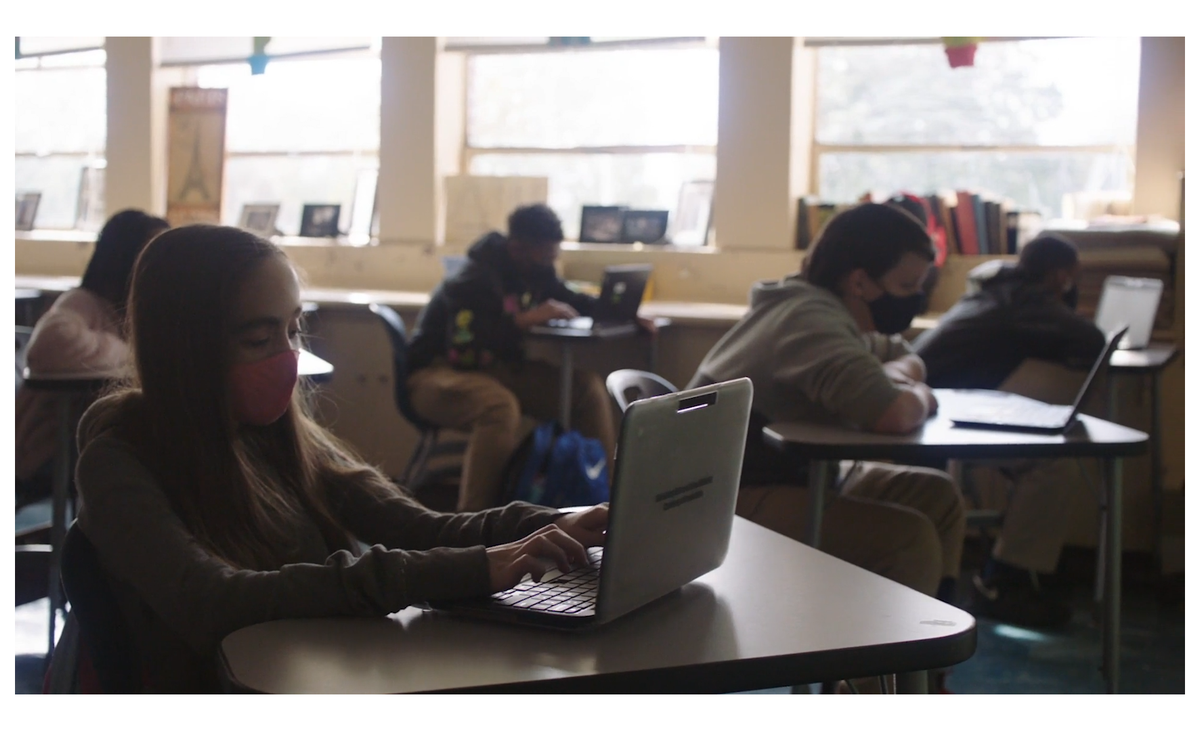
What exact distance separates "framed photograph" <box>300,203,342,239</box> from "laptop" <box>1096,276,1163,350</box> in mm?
3536

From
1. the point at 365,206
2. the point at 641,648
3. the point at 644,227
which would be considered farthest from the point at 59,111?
the point at 641,648

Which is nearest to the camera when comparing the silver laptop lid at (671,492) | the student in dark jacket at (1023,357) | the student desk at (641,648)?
the student desk at (641,648)

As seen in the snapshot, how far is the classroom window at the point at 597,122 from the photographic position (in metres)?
5.48

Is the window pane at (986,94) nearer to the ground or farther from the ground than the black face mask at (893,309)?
farther from the ground

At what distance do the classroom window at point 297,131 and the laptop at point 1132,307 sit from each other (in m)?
3.42

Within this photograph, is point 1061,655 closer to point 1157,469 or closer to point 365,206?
point 1157,469

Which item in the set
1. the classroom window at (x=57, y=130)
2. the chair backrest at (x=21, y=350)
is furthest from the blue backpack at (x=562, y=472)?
the classroom window at (x=57, y=130)

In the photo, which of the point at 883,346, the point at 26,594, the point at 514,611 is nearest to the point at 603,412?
the point at 883,346

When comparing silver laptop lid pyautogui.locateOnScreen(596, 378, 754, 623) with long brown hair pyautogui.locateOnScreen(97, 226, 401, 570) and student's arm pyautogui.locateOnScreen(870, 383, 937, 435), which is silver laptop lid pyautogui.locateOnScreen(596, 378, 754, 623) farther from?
student's arm pyautogui.locateOnScreen(870, 383, 937, 435)

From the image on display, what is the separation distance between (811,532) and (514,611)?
1225 millimetres

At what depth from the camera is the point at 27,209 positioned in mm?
6855

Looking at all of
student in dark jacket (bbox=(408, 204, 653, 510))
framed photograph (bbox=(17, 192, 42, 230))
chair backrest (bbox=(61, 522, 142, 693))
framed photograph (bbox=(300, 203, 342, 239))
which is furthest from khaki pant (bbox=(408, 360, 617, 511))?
framed photograph (bbox=(17, 192, 42, 230))

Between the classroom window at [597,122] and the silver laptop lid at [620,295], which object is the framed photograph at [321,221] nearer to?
→ the classroom window at [597,122]

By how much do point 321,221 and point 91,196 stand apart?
1518 mm
